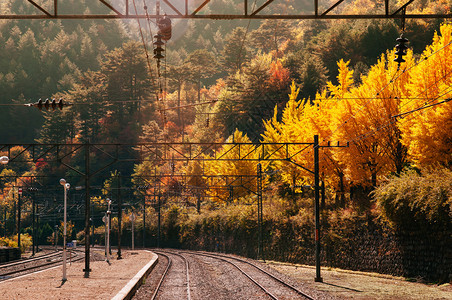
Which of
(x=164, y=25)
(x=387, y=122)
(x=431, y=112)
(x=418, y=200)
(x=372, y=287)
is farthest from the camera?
(x=387, y=122)

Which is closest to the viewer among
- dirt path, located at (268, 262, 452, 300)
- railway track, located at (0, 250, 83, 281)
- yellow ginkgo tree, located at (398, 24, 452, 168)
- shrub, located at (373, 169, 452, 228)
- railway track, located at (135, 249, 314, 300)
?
dirt path, located at (268, 262, 452, 300)

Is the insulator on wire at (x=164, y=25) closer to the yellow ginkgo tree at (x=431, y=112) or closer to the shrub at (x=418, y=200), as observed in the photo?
the shrub at (x=418, y=200)

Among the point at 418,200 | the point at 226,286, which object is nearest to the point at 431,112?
the point at 418,200

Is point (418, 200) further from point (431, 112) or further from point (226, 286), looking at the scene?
point (226, 286)

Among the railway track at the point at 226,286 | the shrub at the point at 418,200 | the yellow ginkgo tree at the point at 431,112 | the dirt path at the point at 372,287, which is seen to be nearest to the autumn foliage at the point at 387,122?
the yellow ginkgo tree at the point at 431,112

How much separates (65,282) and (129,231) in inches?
2679

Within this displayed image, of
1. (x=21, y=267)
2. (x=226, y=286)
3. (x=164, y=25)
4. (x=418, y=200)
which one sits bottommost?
(x=21, y=267)

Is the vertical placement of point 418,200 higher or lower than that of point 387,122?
lower

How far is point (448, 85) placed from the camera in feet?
99.8

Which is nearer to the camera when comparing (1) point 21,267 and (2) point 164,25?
(2) point 164,25

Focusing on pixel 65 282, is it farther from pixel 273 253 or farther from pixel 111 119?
pixel 111 119

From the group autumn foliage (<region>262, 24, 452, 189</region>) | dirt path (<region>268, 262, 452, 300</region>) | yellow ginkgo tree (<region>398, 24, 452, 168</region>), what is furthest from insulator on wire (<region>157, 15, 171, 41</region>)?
yellow ginkgo tree (<region>398, 24, 452, 168</region>)

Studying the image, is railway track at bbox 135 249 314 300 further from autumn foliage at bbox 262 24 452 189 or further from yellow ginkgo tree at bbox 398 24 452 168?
yellow ginkgo tree at bbox 398 24 452 168

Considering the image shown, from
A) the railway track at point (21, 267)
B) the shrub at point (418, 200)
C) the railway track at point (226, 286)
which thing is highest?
the shrub at point (418, 200)
